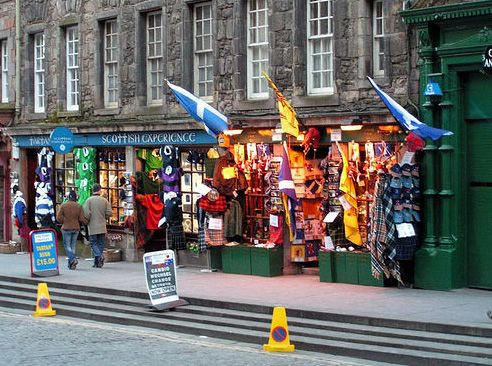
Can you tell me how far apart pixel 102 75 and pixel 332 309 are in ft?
39.5

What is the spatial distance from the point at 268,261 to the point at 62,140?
6510 millimetres

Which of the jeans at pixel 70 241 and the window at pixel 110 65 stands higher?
the window at pixel 110 65

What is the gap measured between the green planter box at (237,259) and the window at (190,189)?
6.04ft

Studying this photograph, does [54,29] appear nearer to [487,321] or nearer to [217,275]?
[217,275]

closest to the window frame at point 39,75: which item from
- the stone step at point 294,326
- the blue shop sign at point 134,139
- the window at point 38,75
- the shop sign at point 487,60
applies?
the window at point 38,75

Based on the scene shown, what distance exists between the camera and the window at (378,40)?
62.5 feet

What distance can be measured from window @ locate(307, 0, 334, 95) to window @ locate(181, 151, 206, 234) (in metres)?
3.76

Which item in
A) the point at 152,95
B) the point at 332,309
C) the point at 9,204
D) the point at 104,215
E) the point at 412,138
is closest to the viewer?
the point at 332,309

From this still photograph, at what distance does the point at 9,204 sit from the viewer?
2934 cm

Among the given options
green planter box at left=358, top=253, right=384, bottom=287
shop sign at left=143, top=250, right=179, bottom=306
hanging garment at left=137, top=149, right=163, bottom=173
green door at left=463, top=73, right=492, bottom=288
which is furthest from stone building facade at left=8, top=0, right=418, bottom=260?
shop sign at left=143, top=250, right=179, bottom=306

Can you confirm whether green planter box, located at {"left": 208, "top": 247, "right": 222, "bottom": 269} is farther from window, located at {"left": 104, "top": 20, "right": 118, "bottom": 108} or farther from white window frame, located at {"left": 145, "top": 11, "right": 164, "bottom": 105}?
window, located at {"left": 104, "top": 20, "right": 118, "bottom": 108}

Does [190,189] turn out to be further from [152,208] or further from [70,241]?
[70,241]

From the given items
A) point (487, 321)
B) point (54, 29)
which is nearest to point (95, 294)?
point (487, 321)

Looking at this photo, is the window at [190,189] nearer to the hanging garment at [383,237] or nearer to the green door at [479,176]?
the hanging garment at [383,237]
